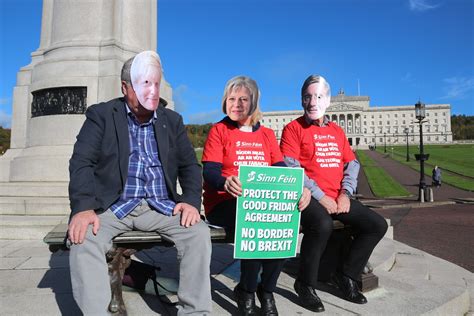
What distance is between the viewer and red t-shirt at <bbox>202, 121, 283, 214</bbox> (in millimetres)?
Answer: 3254

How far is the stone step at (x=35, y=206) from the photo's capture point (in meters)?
5.92

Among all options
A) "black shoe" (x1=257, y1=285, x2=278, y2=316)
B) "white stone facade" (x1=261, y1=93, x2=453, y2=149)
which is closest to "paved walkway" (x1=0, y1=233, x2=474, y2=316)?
"black shoe" (x1=257, y1=285, x2=278, y2=316)

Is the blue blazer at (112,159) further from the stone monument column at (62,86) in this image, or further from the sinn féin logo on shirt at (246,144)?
the stone monument column at (62,86)

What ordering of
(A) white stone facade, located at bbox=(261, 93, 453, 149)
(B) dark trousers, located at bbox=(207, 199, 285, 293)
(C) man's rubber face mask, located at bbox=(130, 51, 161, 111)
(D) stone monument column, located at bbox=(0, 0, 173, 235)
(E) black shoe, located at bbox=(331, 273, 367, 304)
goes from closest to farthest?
(C) man's rubber face mask, located at bbox=(130, 51, 161, 111)
(B) dark trousers, located at bbox=(207, 199, 285, 293)
(E) black shoe, located at bbox=(331, 273, 367, 304)
(D) stone monument column, located at bbox=(0, 0, 173, 235)
(A) white stone facade, located at bbox=(261, 93, 453, 149)

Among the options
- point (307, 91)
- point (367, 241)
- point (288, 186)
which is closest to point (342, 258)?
Result: point (367, 241)

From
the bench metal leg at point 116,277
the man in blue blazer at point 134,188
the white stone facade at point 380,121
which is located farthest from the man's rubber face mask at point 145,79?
the white stone facade at point 380,121

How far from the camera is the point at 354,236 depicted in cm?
348

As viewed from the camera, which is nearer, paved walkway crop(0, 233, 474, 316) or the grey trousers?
the grey trousers

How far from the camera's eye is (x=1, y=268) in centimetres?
395

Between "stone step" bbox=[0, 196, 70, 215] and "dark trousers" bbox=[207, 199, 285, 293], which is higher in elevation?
"stone step" bbox=[0, 196, 70, 215]

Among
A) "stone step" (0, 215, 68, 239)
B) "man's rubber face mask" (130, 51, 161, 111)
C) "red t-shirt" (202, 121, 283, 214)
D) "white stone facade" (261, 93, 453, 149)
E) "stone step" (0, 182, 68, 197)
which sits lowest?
"stone step" (0, 215, 68, 239)

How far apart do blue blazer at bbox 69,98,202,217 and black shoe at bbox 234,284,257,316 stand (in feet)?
2.57

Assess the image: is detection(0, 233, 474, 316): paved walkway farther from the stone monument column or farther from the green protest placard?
the stone monument column

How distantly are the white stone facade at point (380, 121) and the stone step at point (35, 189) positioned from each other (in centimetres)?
12143
